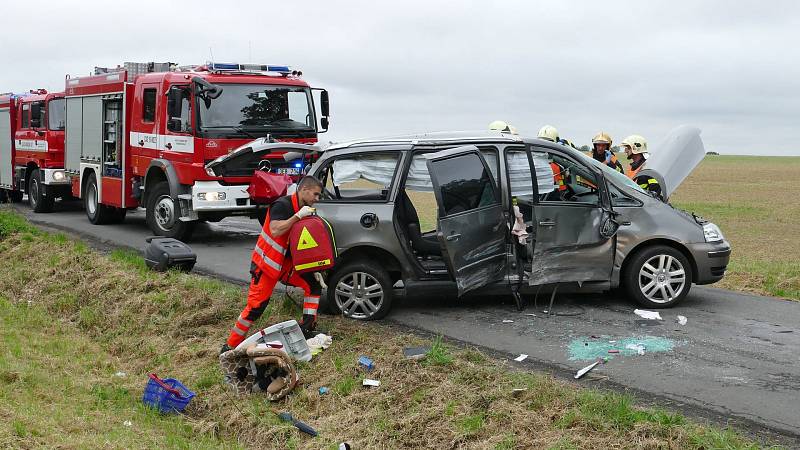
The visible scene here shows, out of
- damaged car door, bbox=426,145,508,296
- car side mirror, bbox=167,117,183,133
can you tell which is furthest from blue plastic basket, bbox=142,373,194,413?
car side mirror, bbox=167,117,183,133

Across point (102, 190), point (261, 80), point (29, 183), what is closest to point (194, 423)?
point (261, 80)

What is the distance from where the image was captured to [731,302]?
9.31 m

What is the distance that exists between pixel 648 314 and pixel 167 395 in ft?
15.4

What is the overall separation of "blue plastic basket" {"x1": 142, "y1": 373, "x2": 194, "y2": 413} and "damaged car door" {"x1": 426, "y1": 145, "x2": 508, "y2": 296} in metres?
2.70

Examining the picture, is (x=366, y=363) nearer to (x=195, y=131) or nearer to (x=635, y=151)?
(x=635, y=151)

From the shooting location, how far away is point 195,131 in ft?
45.0

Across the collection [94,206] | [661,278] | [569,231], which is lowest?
[94,206]

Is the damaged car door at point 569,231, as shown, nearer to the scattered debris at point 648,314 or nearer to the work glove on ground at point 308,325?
the scattered debris at point 648,314

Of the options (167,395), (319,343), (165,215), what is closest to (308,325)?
(319,343)

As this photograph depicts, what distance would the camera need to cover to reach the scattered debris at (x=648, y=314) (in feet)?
27.4

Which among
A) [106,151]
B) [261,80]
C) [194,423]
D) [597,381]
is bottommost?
[194,423]

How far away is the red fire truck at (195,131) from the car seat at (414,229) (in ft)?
15.1

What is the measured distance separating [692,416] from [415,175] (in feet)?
12.3

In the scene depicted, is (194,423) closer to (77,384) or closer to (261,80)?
(77,384)
